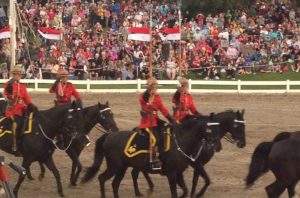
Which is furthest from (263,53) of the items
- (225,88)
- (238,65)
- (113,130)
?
(113,130)

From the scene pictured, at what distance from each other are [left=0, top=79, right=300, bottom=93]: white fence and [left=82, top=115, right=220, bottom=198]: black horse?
16.3 metres

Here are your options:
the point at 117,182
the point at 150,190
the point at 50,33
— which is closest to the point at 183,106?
the point at 150,190

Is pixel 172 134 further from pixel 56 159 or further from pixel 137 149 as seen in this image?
pixel 56 159

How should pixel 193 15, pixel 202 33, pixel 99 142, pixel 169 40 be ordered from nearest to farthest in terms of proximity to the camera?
pixel 99 142
pixel 169 40
pixel 202 33
pixel 193 15

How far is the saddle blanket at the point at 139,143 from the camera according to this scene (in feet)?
39.8

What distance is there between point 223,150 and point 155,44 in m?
15.7

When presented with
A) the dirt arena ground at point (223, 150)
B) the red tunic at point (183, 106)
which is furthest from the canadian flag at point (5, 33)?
the red tunic at point (183, 106)

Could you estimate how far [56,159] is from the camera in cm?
1659

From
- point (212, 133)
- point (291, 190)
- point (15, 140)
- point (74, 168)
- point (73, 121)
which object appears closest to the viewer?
point (291, 190)

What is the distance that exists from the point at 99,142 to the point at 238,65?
65.7 feet

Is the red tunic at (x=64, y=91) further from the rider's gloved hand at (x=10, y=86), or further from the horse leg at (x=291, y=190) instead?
the horse leg at (x=291, y=190)

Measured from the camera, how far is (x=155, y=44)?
107ft

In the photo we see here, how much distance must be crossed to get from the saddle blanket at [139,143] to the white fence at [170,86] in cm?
1639

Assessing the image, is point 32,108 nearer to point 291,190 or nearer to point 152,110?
point 152,110
